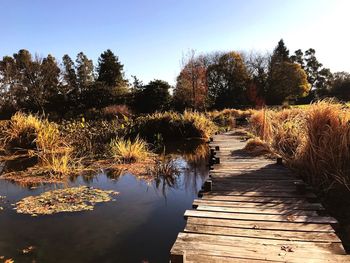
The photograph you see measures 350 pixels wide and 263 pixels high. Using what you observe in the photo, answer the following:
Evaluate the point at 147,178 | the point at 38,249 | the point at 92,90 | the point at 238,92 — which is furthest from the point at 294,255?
the point at 238,92

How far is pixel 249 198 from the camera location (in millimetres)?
4359

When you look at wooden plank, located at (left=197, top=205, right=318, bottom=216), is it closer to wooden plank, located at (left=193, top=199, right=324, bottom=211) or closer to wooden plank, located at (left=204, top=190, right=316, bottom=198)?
wooden plank, located at (left=193, top=199, right=324, bottom=211)

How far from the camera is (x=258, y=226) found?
336cm

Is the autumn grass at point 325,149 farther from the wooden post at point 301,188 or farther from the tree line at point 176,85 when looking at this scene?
the tree line at point 176,85

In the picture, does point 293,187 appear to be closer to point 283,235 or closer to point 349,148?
point 349,148

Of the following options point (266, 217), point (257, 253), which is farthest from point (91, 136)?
point (257, 253)

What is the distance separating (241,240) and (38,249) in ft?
8.50

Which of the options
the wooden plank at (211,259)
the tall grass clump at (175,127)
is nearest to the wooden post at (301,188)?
the wooden plank at (211,259)

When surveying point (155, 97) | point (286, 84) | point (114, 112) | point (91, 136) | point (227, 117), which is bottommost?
point (91, 136)

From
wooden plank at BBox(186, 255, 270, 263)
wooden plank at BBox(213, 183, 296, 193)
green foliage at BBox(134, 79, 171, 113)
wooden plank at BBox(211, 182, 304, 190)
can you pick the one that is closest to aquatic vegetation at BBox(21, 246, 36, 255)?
wooden plank at BBox(186, 255, 270, 263)

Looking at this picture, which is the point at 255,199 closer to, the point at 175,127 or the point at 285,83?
the point at 175,127

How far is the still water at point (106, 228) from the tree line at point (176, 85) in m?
17.0

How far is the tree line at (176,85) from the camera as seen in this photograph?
24.8 meters

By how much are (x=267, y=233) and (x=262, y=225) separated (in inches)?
7.9
